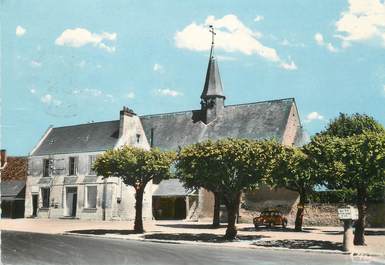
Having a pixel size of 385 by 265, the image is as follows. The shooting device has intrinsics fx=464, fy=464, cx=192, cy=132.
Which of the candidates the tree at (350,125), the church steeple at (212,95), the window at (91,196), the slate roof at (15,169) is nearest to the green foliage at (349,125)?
the tree at (350,125)

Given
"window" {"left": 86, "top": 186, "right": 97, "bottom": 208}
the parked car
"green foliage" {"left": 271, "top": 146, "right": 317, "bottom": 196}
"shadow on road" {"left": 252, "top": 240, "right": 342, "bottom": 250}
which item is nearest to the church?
"window" {"left": 86, "top": 186, "right": 97, "bottom": 208}

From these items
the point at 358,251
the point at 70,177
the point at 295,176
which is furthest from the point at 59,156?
the point at 358,251

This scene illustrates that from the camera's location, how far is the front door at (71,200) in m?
42.5

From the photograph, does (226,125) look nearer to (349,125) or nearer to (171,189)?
(171,189)

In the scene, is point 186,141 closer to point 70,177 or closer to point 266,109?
point 266,109

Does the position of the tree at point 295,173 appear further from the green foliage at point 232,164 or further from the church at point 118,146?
the church at point 118,146

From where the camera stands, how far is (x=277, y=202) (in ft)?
123

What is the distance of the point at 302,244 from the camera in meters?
21.3

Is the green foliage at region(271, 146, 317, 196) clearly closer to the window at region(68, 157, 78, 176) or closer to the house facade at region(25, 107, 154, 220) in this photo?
the house facade at region(25, 107, 154, 220)

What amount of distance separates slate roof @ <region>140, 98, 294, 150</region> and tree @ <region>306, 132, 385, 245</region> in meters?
19.0

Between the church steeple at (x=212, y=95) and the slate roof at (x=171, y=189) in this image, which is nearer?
the slate roof at (x=171, y=189)

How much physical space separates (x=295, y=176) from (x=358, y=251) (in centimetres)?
1088

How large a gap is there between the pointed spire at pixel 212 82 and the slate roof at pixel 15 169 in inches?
955

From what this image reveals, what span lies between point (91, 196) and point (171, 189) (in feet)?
24.2
